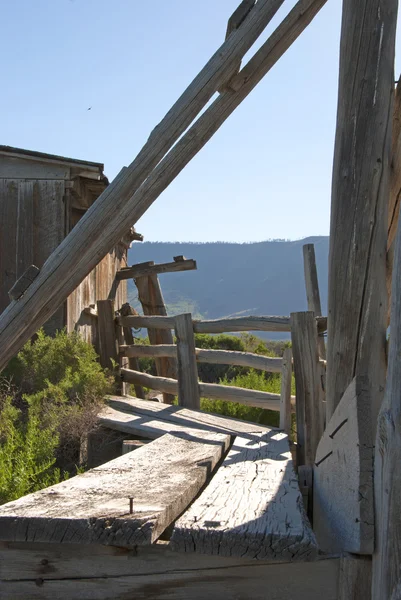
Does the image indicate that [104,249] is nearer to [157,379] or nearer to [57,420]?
[57,420]

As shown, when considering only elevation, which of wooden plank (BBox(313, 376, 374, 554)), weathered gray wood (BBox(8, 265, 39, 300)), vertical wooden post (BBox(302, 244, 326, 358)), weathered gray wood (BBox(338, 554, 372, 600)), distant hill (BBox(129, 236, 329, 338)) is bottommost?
weathered gray wood (BBox(338, 554, 372, 600))

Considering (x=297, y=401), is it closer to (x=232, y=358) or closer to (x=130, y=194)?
(x=232, y=358)

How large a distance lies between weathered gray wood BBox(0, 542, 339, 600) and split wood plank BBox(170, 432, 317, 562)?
88 mm

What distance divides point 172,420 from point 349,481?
419 centimetres

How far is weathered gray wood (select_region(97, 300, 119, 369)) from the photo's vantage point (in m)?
8.10

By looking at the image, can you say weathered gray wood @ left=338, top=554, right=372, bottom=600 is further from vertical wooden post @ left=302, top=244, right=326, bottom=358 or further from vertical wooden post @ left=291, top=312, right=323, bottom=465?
vertical wooden post @ left=302, top=244, right=326, bottom=358

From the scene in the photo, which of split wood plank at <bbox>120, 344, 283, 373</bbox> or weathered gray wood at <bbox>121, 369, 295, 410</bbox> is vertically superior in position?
split wood plank at <bbox>120, 344, 283, 373</bbox>

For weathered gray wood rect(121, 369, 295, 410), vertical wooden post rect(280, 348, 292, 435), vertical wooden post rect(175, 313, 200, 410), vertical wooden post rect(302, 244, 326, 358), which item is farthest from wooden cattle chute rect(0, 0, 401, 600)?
vertical wooden post rect(302, 244, 326, 358)

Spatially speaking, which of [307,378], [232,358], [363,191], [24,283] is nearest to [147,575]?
[363,191]

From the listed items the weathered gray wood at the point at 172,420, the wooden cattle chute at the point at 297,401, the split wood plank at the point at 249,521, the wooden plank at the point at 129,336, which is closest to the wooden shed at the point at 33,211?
the wooden plank at the point at 129,336

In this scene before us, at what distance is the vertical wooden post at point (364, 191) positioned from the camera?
266 cm

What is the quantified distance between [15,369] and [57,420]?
1847mm

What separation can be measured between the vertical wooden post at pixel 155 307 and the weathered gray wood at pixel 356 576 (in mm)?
7909

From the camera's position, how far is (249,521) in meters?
1.74
